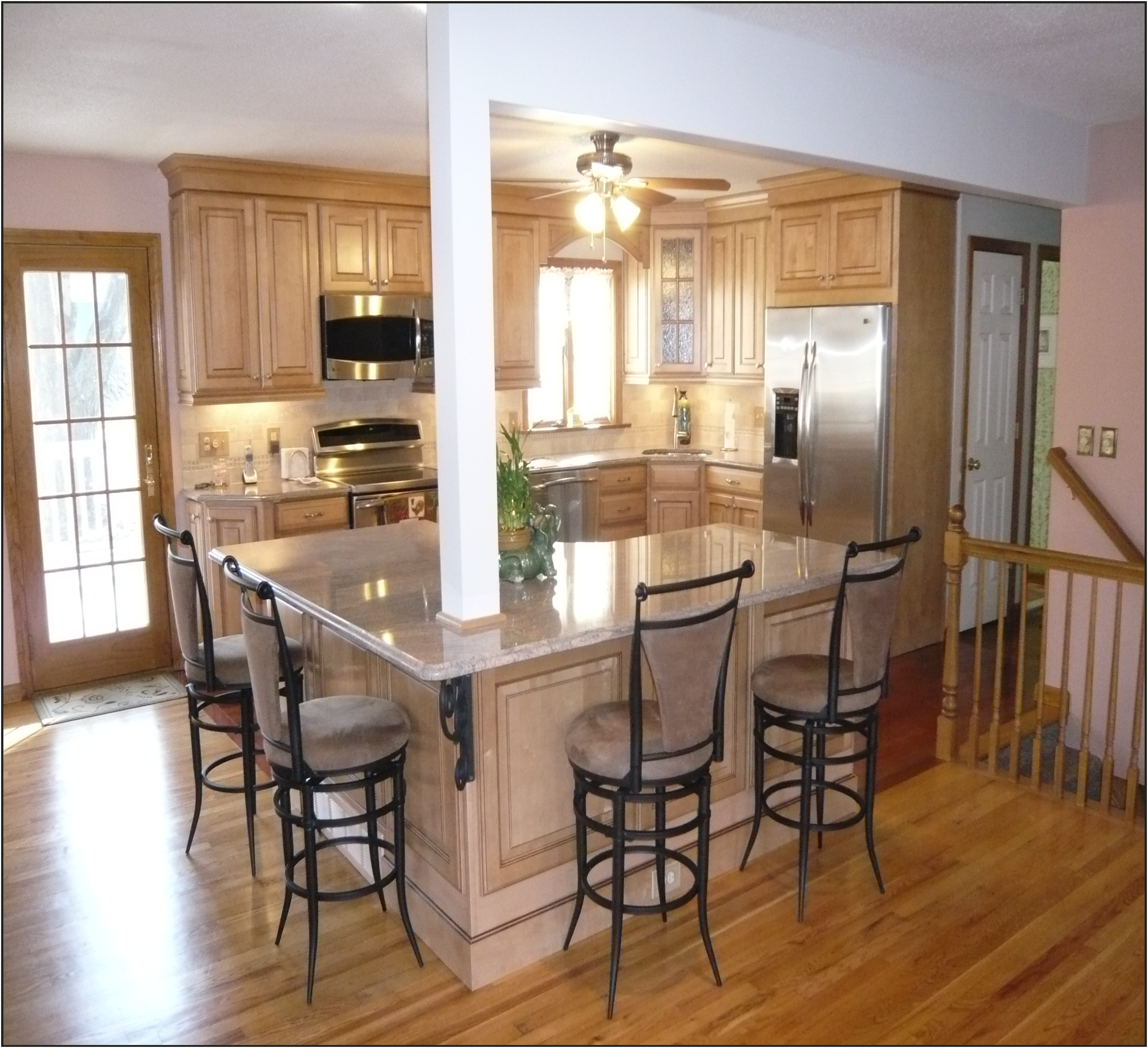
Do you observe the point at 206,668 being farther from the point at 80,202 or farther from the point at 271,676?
the point at 80,202

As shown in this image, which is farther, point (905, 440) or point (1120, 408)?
point (905, 440)

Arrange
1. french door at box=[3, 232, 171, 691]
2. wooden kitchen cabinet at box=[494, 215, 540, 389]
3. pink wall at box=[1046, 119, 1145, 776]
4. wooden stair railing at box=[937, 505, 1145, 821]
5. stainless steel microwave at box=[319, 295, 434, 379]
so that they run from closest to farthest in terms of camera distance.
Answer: wooden stair railing at box=[937, 505, 1145, 821] < pink wall at box=[1046, 119, 1145, 776] < french door at box=[3, 232, 171, 691] < stainless steel microwave at box=[319, 295, 434, 379] < wooden kitchen cabinet at box=[494, 215, 540, 389]

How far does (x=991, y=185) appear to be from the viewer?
415 cm

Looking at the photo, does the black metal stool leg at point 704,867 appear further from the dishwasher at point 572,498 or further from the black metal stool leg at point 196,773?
the dishwasher at point 572,498

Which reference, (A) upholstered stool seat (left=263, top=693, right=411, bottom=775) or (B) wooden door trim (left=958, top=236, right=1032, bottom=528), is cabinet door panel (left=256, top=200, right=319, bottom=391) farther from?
(B) wooden door trim (left=958, top=236, right=1032, bottom=528)

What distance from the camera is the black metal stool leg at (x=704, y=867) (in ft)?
9.36

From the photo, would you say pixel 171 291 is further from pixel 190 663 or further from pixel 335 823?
pixel 335 823

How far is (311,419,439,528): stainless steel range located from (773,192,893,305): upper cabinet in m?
2.26

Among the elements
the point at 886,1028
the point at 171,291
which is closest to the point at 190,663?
the point at 886,1028

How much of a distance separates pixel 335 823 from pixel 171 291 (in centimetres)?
365

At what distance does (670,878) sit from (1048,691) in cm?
253

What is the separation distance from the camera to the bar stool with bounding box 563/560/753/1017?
8.63 ft

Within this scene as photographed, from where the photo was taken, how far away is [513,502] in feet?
10.8

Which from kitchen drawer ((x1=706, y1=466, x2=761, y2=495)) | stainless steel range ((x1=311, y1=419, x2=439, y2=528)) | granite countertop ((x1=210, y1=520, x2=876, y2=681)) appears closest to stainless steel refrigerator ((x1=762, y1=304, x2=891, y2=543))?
kitchen drawer ((x1=706, y1=466, x2=761, y2=495))
